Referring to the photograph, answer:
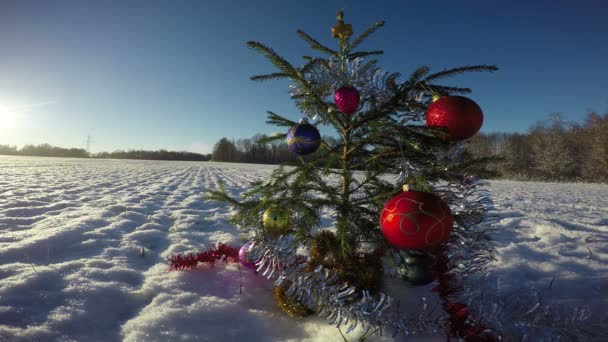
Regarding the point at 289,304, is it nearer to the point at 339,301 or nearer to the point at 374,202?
the point at 339,301

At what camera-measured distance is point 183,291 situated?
177cm

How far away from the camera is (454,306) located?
1.22 metres

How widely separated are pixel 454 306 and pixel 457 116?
904mm

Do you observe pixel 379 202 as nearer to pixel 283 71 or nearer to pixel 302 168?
pixel 302 168

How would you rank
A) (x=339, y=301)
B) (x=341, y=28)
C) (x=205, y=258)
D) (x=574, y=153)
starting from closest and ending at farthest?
1. (x=339, y=301)
2. (x=341, y=28)
3. (x=205, y=258)
4. (x=574, y=153)

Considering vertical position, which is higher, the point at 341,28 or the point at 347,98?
the point at 341,28

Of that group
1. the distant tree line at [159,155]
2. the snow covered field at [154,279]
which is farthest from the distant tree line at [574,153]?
the distant tree line at [159,155]

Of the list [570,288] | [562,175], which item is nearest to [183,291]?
[570,288]

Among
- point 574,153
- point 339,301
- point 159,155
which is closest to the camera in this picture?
point 339,301

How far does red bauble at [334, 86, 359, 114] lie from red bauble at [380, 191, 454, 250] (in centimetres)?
64

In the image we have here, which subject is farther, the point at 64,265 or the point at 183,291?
the point at 64,265

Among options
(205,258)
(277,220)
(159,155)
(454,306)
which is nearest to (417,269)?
(454,306)

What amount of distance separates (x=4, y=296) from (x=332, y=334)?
1939 millimetres

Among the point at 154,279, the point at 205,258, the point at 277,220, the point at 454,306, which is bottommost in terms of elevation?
the point at 154,279
